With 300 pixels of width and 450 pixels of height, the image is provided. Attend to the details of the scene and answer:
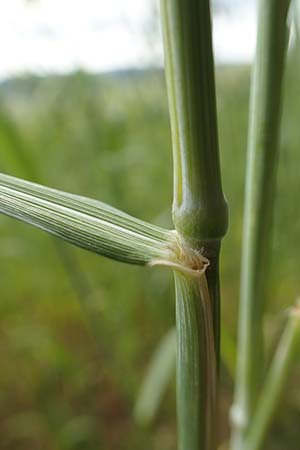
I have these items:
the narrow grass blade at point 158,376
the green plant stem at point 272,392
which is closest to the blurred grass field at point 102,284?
the narrow grass blade at point 158,376

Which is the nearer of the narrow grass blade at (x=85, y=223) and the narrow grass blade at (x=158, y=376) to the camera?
the narrow grass blade at (x=85, y=223)

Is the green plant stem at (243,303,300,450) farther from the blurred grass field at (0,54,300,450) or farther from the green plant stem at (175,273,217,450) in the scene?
the blurred grass field at (0,54,300,450)

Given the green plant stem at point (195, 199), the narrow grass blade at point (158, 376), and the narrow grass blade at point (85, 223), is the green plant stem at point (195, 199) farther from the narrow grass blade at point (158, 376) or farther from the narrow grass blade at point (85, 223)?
the narrow grass blade at point (158, 376)

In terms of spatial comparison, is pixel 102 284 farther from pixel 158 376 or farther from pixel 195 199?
pixel 195 199

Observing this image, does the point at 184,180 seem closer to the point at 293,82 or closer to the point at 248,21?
the point at 293,82

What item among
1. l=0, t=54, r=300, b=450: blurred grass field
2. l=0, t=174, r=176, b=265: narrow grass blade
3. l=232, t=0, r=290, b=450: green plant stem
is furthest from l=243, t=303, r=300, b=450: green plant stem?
l=0, t=54, r=300, b=450: blurred grass field

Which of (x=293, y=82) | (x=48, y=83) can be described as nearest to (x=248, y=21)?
(x=293, y=82)
